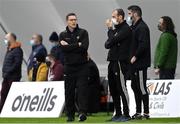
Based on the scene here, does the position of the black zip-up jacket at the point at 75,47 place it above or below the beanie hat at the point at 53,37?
above

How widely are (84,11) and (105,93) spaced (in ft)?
6.47

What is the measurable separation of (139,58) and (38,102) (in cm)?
349

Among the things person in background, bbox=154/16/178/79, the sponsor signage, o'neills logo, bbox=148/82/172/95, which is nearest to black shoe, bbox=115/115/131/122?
the sponsor signage

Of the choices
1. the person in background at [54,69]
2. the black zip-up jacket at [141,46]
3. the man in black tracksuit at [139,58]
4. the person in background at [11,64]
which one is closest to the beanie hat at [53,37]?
the person in background at [54,69]

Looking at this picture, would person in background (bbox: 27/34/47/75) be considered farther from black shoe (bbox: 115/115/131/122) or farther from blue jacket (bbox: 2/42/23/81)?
black shoe (bbox: 115/115/131/122)

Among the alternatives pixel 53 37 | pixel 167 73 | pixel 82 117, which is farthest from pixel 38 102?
pixel 82 117

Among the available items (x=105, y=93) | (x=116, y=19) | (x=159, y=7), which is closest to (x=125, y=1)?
(x=159, y=7)

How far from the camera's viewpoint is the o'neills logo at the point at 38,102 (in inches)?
790

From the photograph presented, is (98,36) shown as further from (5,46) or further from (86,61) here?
(86,61)

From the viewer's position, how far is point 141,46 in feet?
57.0

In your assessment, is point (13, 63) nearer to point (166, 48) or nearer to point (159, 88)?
point (159, 88)

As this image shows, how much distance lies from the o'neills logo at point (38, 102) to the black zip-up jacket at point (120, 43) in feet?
10.7

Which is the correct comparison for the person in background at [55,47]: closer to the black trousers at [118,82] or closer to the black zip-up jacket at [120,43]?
Answer: the black trousers at [118,82]

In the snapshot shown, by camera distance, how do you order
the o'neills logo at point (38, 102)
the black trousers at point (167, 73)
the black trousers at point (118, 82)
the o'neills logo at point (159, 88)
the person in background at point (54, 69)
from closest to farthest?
the black trousers at point (118, 82) < the black trousers at point (167, 73) < the o'neills logo at point (159, 88) < the o'neills logo at point (38, 102) < the person in background at point (54, 69)
